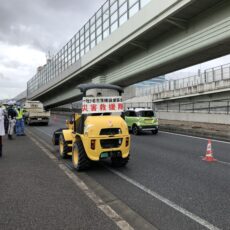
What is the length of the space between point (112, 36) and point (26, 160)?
60.1 ft

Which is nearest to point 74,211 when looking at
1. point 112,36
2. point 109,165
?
point 109,165

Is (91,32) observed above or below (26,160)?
above

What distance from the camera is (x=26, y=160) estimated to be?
32.0 feet

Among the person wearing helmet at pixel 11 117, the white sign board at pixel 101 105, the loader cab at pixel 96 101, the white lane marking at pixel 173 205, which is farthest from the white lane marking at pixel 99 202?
the person wearing helmet at pixel 11 117

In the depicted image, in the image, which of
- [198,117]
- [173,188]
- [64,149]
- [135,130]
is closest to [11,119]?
[135,130]

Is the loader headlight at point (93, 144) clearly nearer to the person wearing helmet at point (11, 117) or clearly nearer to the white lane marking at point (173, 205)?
the white lane marking at point (173, 205)

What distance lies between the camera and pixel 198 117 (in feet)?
88.7

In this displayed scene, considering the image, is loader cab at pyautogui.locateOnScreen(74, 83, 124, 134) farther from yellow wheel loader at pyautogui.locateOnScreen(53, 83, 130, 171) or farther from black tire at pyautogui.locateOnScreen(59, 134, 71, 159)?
black tire at pyautogui.locateOnScreen(59, 134, 71, 159)

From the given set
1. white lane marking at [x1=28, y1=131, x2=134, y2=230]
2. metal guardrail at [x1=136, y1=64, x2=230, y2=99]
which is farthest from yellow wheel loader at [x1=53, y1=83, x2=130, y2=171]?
metal guardrail at [x1=136, y1=64, x2=230, y2=99]

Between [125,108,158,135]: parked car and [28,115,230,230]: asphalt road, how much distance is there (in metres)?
8.93

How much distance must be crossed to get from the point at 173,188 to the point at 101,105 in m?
3.12

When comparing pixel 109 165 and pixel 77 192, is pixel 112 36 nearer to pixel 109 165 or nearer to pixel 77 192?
pixel 109 165

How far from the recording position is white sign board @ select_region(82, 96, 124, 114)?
8289mm

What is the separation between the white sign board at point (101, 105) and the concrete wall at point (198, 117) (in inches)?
686
